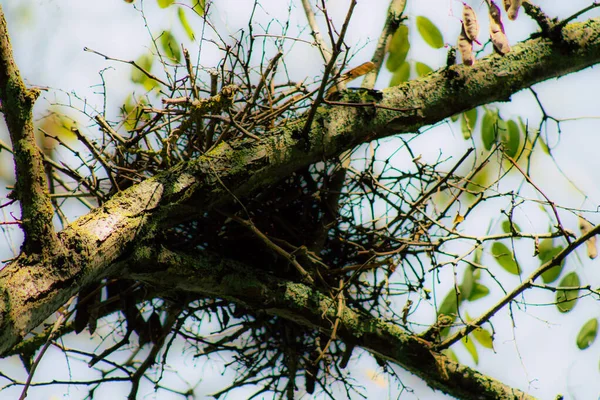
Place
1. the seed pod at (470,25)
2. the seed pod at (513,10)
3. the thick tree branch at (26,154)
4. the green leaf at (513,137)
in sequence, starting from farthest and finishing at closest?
the green leaf at (513,137), the seed pod at (470,25), the seed pod at (513,10), the thick tree branch at (26,154)

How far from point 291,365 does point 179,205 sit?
666mm

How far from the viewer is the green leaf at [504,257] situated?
5.75ft

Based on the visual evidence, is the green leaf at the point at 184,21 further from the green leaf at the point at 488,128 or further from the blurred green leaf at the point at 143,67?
the green leaf at the point at 488,128

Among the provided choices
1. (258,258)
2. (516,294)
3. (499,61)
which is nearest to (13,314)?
(258,258)

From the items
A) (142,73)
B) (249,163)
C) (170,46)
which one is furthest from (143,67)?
(249,163)

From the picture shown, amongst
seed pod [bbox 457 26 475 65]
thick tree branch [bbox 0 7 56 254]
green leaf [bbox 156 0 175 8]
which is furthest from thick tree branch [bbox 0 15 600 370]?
green leaf [bbox 156 0 175 8]

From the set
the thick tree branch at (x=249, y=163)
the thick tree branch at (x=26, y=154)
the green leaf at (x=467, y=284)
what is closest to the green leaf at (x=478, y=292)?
the green leaf at (x=467, y=284)

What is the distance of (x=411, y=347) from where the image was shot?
1.52 m

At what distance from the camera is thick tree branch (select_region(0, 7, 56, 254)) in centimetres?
98

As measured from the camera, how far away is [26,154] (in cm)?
99

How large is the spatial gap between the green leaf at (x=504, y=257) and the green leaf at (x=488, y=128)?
1.15 ft

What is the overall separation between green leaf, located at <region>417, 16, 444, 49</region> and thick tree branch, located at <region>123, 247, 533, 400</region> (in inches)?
36.1

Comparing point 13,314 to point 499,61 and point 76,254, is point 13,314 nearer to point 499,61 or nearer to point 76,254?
point 76,254

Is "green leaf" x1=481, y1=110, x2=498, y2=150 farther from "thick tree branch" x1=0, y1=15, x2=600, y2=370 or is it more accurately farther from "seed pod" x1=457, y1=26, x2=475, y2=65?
"seed pod" x1=457, y1=26, x2=475, y2=65
